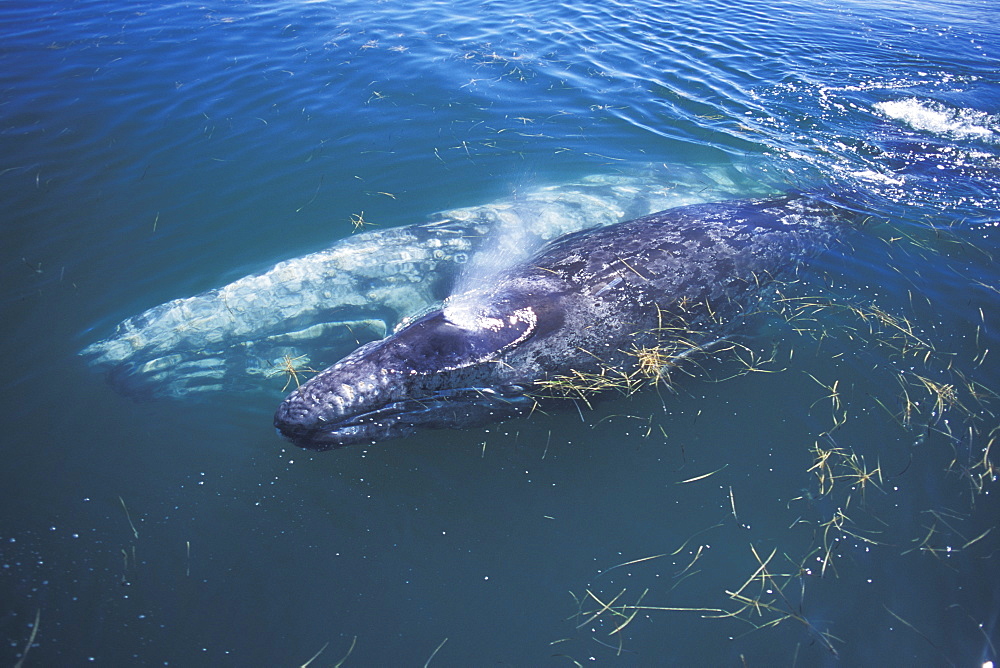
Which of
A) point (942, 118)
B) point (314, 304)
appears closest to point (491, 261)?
point (314, 304)

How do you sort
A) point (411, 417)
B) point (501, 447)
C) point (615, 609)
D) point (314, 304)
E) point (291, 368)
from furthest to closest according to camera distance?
1. point (314, 304)
2. point (291, 368)
3. point (501, 447)
4. point (411, 417)
5. point (615, 609)

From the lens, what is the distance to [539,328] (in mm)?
4922

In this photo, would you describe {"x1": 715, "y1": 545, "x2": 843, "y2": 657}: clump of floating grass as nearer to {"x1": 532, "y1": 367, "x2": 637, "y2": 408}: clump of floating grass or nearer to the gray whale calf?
{"x1": 532, "y1": 367, "x2": 637, "y2": 408}: clump of floating grass

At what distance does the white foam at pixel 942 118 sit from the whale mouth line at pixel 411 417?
9.00 meters

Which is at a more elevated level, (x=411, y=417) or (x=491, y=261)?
(x=491, y=261)

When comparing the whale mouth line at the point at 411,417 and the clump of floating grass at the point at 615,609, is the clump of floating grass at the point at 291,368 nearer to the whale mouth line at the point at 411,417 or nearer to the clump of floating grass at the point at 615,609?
the whale mouth line at the point at 411,417

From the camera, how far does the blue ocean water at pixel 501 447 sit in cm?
378

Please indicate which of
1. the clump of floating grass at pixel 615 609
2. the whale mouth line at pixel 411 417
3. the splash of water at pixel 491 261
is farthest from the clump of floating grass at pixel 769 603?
the splash of water at pixel 491 261

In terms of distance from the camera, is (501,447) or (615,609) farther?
(501,447)

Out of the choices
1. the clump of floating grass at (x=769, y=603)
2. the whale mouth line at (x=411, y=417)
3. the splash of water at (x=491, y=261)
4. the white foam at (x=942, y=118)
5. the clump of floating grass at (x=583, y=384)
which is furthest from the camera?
the white foam at (x=942, y=118)

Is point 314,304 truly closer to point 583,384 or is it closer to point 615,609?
point 583,384

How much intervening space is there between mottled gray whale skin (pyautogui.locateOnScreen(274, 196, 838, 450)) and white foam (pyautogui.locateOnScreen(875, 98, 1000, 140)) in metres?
5.36

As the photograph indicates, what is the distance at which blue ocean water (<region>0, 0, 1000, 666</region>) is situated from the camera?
378 centimetres

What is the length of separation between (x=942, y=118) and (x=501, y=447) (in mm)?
9819
